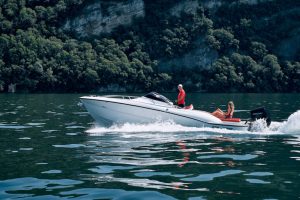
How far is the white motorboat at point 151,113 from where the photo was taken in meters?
25.5

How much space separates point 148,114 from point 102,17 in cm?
13608

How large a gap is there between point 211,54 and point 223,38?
286 inches

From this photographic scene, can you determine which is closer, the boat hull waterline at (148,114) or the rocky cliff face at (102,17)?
the boat hull waterline at (148,114)

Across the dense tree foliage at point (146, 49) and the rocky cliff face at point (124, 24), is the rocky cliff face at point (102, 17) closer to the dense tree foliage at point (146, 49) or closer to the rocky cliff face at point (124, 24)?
the rocky cliff face at point (124, 24)

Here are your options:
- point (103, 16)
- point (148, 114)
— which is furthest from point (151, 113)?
point (103, 16)

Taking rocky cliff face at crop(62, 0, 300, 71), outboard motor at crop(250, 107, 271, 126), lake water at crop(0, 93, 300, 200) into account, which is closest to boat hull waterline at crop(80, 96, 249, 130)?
lake water at crop(0, 93, 300, 200)

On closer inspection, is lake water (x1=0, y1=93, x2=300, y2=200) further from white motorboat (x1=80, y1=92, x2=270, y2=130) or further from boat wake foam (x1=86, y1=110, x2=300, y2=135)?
white motorboat (x1=80, y1=92, x2=270, y2=130)

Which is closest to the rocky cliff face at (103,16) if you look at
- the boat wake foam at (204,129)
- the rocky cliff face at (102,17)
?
the rocky cliff face at (102,17)

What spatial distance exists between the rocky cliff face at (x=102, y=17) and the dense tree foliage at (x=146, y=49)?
7.40 feet

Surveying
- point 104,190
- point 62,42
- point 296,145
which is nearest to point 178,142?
point 296,145

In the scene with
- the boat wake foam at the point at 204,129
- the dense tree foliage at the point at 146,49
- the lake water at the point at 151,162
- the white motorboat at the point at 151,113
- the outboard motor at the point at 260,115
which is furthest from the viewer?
the dense tree foliage at the point at 146,49

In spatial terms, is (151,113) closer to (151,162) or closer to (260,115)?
(260,115)

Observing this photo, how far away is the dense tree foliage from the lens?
4877 inches

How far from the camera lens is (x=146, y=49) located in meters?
157
